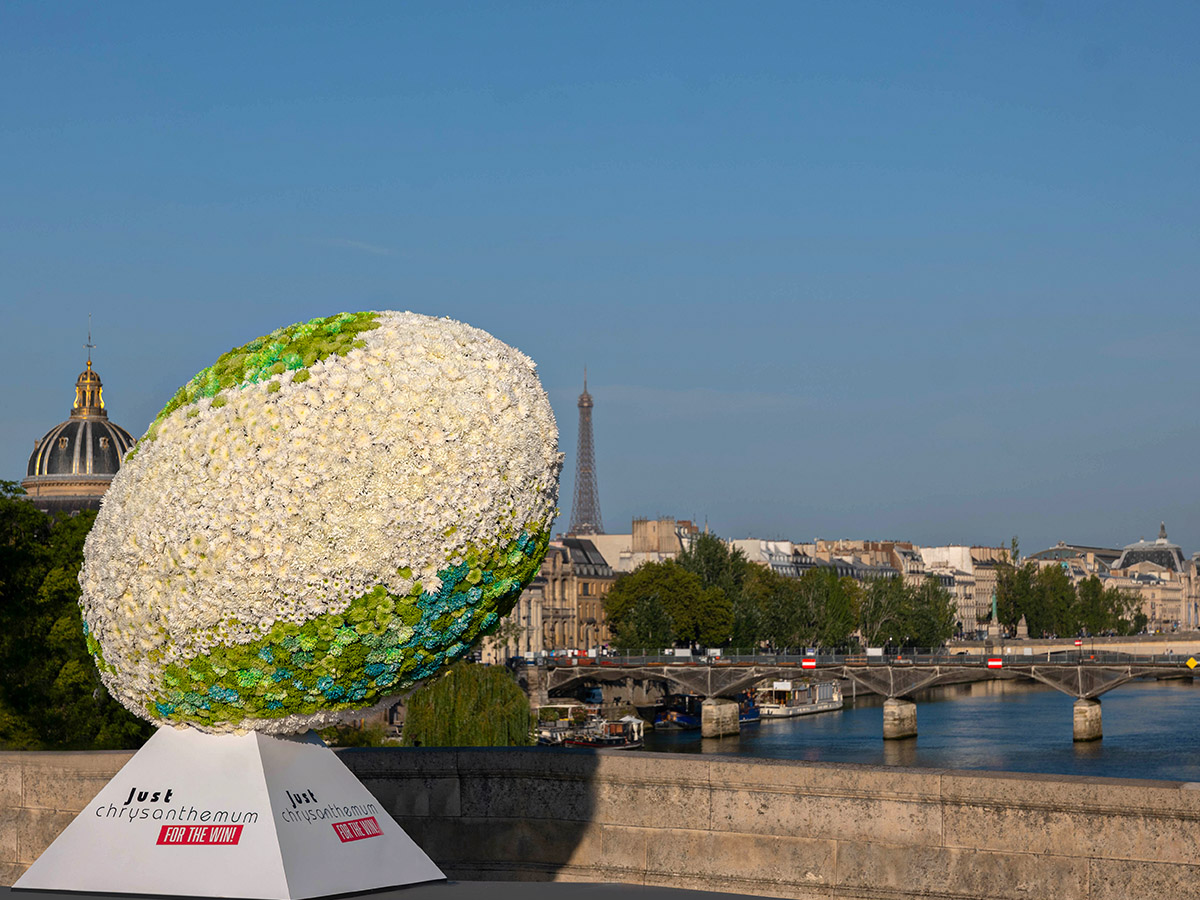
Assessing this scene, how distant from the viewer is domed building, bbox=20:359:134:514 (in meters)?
137

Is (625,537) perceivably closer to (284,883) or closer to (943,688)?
(943,688)

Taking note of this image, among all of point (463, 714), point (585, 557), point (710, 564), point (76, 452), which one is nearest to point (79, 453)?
point (76, 452)

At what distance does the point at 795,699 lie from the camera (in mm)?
105938

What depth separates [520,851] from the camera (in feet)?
43.5

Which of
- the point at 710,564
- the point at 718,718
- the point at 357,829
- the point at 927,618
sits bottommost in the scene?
the point at 718,718

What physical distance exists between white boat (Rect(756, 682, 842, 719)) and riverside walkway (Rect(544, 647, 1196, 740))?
3494mm

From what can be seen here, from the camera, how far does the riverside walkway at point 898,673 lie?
82375 mm

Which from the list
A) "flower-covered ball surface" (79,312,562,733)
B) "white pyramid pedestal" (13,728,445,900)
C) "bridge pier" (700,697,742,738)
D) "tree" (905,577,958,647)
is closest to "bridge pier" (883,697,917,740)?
"bridge pier" (700,697,742,738)

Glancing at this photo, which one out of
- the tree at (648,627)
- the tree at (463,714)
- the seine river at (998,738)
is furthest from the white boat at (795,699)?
the tree at (463,714)

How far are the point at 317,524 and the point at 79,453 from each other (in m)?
137

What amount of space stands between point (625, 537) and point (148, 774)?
155 metres

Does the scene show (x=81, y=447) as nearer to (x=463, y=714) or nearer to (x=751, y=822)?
(x=463, y=714)

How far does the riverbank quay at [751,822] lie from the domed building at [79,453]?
126m

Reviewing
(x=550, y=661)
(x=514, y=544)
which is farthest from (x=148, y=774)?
(x=550, y=661)
